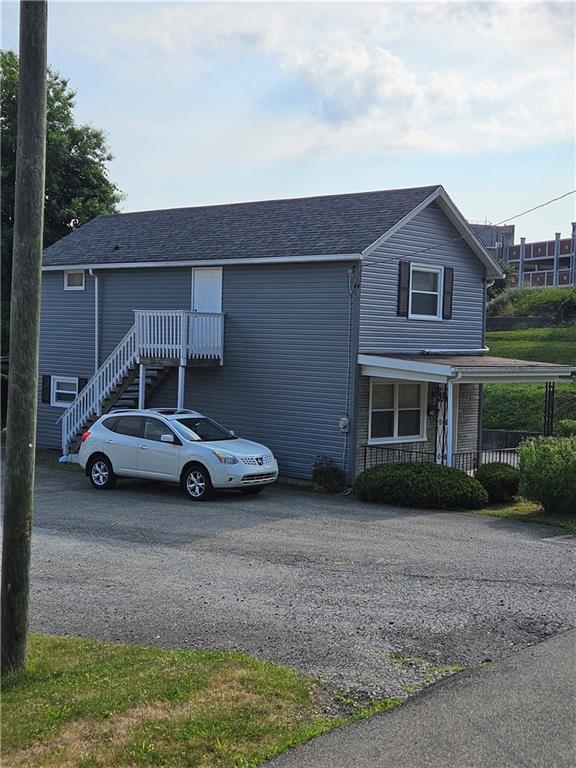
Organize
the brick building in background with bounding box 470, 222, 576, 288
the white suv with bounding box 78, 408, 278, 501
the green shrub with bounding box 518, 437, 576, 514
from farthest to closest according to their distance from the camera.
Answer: the brick building in background with bounding box 470, 222, 576, 288 → the white suv with bounding box 78, 408, 278, 501 → the green shrub with bounding box 518, 437, 576, 514

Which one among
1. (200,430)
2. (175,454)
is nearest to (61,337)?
(200,430)

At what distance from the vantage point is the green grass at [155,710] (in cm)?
566

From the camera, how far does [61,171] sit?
3775cm

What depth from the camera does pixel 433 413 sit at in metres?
22.6

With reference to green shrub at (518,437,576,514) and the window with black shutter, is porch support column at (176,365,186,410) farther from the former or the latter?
green shrub at (518,437,576,514)

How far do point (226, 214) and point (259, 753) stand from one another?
20.9 meters

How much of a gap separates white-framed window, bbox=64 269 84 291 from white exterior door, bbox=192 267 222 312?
463cm

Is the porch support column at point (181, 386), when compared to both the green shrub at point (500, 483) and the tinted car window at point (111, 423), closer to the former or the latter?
the tinted car window at point (111, 423)

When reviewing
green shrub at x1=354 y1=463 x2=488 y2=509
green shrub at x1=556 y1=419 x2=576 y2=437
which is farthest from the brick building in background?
green shrub at x1=354 y1=463 x2=488 y2=509

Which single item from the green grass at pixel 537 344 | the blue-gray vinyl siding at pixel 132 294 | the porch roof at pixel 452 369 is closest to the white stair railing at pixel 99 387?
the blue-gray vinyl siding at pixel 132 294

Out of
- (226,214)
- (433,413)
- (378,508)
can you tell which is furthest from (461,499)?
(226,214)

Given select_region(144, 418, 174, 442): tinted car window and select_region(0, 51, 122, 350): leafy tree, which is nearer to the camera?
select_region(144, 418, 174, 442): tinted car window

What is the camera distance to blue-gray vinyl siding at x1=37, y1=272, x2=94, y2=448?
2567 cm

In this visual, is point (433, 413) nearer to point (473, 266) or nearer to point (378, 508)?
point (473, 266)
